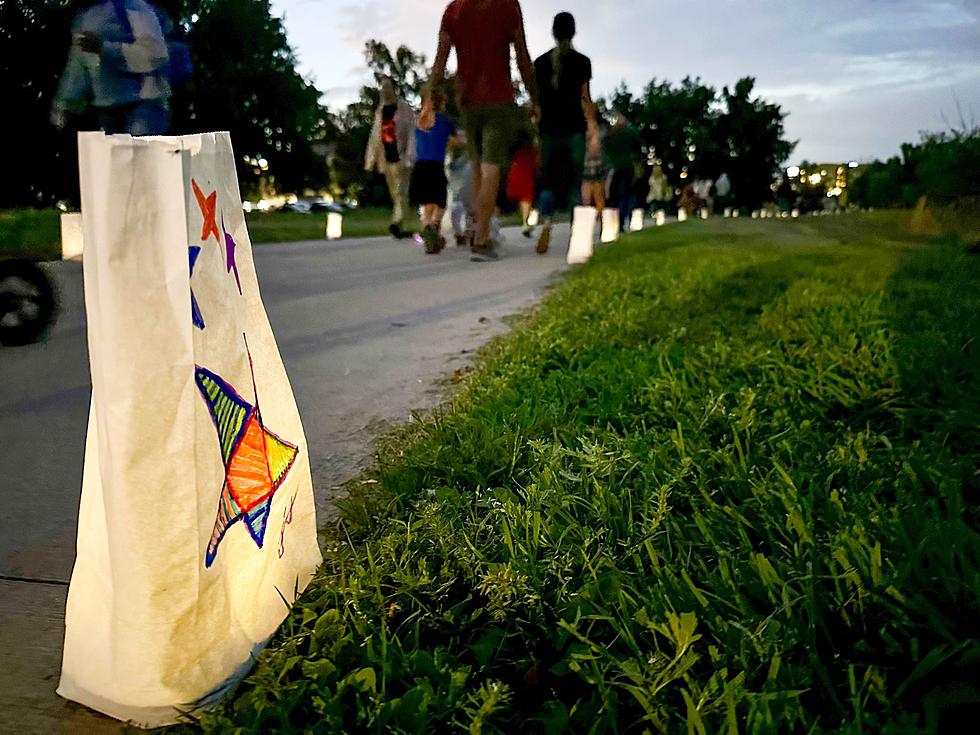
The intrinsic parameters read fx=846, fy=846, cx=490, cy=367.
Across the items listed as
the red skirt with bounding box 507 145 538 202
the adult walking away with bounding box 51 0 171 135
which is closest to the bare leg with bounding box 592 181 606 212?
the red skirt with bounding box 507 145 538 202

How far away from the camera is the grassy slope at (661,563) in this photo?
127 cm

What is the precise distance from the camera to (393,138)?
11578 millimetres

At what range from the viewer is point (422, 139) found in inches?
403

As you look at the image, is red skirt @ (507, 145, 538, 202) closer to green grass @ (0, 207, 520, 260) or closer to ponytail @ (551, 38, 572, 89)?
ponytail @ (551, 38, 572, 89)

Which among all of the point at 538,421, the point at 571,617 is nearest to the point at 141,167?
the point at 571,617

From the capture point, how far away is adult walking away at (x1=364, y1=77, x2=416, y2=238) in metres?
11.3

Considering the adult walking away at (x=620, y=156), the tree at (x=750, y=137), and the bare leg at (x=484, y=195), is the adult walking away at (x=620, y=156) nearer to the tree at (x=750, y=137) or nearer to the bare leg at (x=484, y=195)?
the bare leg at (x=484, y=195)

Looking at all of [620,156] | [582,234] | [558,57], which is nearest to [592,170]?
[558,57]

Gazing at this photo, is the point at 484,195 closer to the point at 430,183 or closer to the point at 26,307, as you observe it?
the point at 430,183

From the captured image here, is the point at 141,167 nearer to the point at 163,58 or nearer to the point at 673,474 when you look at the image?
the point at 673,474

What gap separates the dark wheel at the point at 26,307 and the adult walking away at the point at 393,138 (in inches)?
287

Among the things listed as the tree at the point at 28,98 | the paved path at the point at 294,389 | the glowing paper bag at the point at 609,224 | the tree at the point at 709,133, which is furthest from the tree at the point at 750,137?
the paved path at the point at 294,389

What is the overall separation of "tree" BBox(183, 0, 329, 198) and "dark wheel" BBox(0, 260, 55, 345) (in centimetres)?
3048

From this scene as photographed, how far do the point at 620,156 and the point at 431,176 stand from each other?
3588 mm
